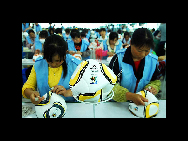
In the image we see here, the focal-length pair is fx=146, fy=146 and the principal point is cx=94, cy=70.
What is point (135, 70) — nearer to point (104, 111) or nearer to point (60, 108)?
point (104, 111)

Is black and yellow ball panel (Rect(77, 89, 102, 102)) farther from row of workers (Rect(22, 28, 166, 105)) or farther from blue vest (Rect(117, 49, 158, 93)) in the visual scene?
blue vest (Rect(117, 49, 158, 93))

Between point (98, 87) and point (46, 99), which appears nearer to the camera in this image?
point (98, 87)

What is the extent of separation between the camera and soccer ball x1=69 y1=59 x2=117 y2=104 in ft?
2.28

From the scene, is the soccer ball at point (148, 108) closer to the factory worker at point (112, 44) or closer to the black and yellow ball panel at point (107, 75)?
the black and yellow ball panel at point (107, 75)

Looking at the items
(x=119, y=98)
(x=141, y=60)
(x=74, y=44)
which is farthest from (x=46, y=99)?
(x=74, y=44)

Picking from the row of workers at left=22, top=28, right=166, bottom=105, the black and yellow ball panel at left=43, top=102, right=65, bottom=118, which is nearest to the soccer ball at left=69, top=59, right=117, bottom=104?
the black and yellow ball panel at left=43, top=102, right=65, bottom=118

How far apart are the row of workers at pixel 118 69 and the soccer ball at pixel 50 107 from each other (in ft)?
0.40

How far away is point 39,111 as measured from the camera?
0.86 m

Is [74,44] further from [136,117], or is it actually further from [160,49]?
[136,117]

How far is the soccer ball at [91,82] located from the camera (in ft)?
2.28

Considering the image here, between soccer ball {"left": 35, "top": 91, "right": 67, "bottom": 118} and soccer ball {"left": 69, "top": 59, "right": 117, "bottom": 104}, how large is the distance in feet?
0.63

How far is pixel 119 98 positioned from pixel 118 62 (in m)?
0.31

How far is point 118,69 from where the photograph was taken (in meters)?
1.20

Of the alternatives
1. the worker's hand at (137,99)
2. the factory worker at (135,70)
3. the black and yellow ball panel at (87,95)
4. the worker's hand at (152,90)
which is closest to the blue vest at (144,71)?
the factory worker at (135,70)
